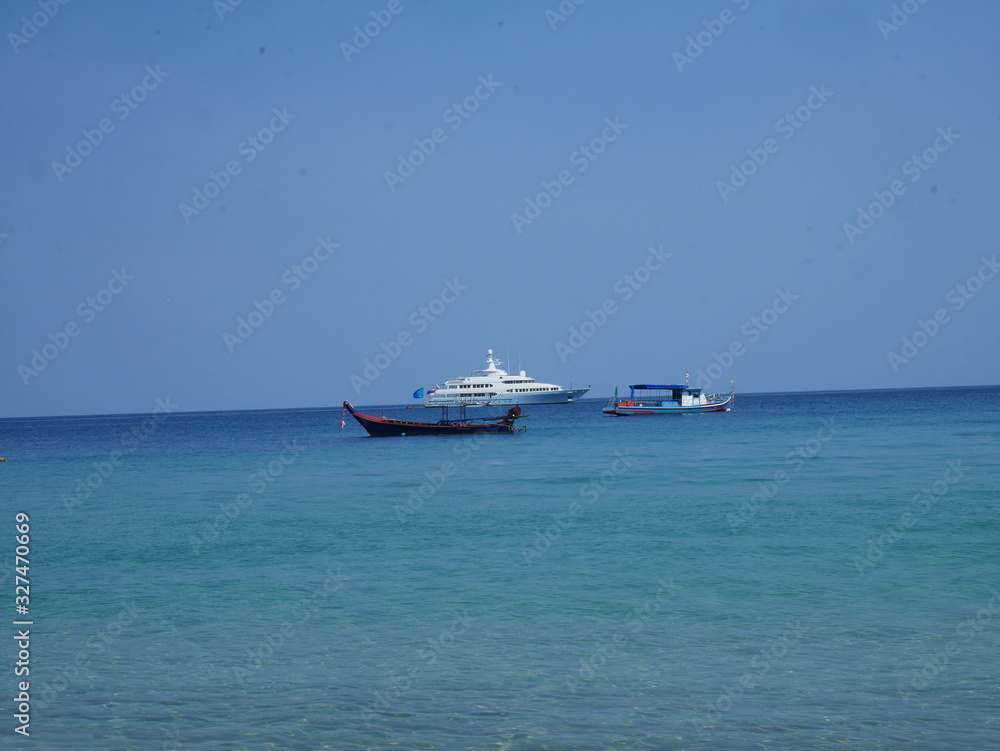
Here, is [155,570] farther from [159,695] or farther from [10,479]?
[10,479]

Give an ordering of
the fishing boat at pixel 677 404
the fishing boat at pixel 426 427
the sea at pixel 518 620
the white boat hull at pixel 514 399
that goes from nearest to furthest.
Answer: the sea at pixel 518 620
the fishing boat at pixel 426 427
the fishing boat at pixel 677 404
the white boat hull at pixel 514 399

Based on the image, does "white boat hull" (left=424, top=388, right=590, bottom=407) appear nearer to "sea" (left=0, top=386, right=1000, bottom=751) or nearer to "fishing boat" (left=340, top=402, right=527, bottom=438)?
"fishing boat" (left=340, top=402, right=527, bottom=438)

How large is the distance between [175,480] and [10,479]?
8.62 metres

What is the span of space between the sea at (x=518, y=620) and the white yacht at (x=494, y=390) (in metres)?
114

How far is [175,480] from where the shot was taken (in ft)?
113

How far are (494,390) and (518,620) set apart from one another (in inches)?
5136

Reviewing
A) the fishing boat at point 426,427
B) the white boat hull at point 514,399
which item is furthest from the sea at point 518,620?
the white boat hull at point 514,399

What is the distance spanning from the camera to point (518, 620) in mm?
11305

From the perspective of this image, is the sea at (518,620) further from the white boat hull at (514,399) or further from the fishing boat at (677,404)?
the white boat hull at (514,399)

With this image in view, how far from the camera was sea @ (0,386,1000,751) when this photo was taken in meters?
7.65

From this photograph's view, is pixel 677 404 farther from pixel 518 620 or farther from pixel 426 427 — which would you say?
pixel 518 620

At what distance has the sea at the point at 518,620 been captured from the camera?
25.1 feet

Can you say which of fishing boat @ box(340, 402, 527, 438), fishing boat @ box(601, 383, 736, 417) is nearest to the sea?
fishing boat @ box(340, 402, 527, 438)

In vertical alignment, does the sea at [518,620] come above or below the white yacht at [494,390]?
below
